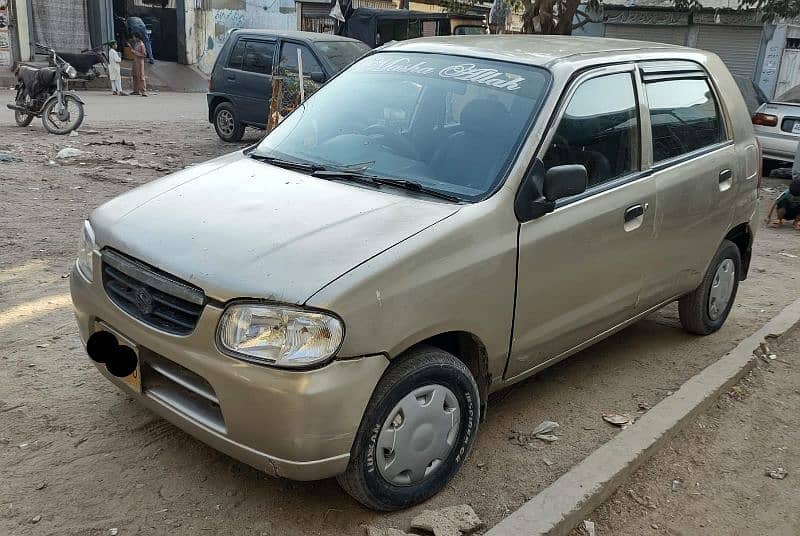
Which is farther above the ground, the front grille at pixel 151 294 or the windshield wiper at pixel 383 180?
the windshield wiper at pixel 383 180

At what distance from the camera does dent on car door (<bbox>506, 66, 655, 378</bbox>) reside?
3.25 meters

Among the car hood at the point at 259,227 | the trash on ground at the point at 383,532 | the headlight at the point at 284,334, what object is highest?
the car hood at the point at 259,227

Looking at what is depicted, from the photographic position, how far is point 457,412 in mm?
2994

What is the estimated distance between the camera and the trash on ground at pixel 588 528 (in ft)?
9.68

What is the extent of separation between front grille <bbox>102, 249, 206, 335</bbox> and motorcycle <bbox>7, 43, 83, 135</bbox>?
9.23 metres

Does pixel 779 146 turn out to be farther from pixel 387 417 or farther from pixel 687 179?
pixel 387 417

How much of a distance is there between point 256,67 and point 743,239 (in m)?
8.48

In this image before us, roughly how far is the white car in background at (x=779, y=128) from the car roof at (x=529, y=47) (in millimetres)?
8027

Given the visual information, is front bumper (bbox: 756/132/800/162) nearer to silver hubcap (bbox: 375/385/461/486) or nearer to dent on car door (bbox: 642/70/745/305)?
dent on car door (bbox: 642/70/745/305)

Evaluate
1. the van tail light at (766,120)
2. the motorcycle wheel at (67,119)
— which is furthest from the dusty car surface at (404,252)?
the motorcycle wheel at (67,119)

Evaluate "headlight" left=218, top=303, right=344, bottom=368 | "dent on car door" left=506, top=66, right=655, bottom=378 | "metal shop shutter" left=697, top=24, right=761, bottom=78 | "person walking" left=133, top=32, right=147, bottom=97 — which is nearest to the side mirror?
"dent on car door" left=506, top=66, right=655, bottom=378

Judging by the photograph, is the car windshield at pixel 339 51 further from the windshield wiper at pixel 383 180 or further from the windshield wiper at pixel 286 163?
the windshield wiper at pixel 383 180

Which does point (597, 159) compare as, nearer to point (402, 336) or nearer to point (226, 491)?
point (402, 336)

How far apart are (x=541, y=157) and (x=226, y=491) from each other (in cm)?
192
